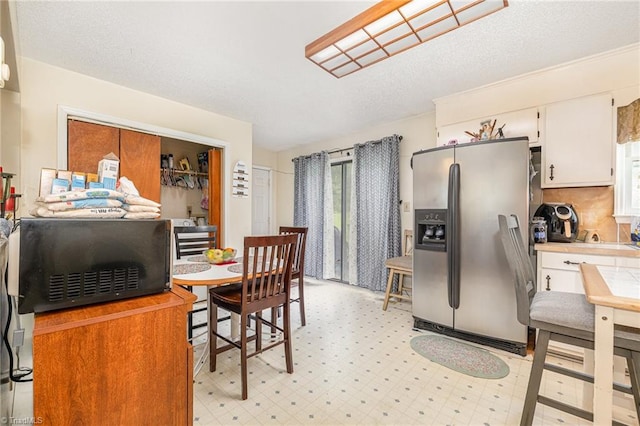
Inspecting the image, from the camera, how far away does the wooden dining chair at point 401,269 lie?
10.3ft

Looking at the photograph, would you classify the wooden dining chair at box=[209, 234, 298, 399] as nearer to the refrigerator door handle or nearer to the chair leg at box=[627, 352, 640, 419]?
the refrigerator door handle

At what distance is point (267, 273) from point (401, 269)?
5.85ft

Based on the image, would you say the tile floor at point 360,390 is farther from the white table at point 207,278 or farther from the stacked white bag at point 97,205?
the stacked white bag at point 97,205

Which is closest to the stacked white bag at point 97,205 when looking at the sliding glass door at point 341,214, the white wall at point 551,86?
the white wall at point 551,86

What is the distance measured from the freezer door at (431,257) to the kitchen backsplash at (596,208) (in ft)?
3.61

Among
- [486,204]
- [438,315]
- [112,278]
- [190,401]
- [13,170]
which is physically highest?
[13,170]

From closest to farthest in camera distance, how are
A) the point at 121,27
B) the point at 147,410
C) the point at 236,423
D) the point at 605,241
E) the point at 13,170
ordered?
the point at 147,410 → the point at 236,423 → the point at 121,27 → the point at 13,170 → the point at 605,241

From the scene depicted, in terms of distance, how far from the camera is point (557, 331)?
1.29 metres

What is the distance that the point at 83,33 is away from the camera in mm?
2041

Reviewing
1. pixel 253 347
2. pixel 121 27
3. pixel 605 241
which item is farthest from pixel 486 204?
pixel 121 27

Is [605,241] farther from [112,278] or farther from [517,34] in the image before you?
[112,278]

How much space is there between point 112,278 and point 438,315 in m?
2.60

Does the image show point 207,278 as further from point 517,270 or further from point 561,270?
point 561,270

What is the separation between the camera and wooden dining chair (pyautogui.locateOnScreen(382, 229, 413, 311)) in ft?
10.3
